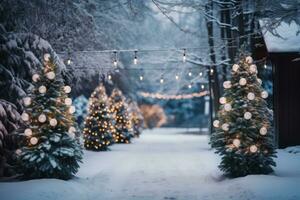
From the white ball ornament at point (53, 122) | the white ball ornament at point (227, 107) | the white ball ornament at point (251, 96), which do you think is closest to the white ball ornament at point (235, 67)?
the white ball ornament at point (251, 96)

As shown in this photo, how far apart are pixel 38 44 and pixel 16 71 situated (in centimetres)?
115

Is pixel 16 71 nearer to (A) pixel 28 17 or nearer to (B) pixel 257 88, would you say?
(A) pixel 28 17

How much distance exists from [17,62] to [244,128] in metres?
7.42

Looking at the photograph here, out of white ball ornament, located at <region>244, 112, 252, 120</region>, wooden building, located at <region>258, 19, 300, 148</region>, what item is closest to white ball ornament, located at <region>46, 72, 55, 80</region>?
white ball ornament, located at <region>244, 112, 252, 120</region>

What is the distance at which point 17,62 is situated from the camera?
1628 centimetres

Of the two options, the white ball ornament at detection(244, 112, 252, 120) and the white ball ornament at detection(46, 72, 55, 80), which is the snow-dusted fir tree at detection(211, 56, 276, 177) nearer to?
the white ball ornament at detection(244, 112, 252, 120)

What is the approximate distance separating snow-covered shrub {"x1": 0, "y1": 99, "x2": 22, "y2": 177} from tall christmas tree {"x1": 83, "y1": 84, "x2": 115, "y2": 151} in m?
11.8

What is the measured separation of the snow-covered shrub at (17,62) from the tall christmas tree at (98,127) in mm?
9599

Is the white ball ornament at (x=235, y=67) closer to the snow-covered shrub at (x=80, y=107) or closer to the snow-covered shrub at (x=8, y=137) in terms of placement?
the snow-covered shrub at (x=8, y=137)

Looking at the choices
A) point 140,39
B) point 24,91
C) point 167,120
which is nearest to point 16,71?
point 24,91

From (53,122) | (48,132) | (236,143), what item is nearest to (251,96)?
(236,143)

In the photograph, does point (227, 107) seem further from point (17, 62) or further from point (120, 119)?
point (120, 119)

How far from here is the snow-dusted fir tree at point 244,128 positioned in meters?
14.3

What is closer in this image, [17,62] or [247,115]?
[247,115]
